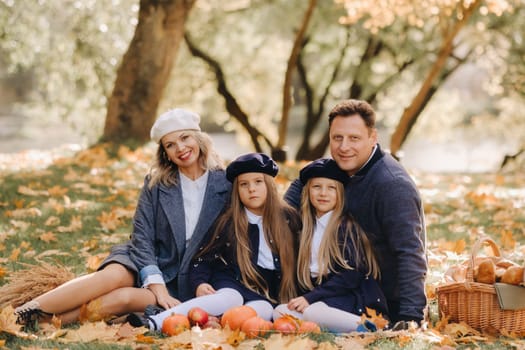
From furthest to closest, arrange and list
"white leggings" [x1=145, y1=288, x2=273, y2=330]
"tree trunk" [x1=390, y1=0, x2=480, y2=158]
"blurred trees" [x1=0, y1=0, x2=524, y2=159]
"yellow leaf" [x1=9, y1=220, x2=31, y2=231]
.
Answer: "blurred trees" [x1=0, y1=0, x2=524, y2=159], "tree trunk" [x1=390, y1=0, x2=480, y2=158], "yellow leaf" [x1=9, y1=220, x2=31, y2=231], "white leggings" [x1=145, y1=288, x2=273, y2=330]

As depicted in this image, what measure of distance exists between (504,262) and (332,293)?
101 cm

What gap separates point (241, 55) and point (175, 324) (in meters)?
14.1

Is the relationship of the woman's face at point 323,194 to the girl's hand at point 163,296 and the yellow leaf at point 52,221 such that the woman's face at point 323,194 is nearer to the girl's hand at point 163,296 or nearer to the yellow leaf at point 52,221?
the girl's hand at point 163,296

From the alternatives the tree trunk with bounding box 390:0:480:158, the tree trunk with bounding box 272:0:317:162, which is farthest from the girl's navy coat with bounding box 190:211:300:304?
the tree trunk with bounding box 272:0:317:162

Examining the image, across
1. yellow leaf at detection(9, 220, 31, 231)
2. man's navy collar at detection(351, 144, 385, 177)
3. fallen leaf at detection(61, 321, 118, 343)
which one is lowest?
fallen leaf at detection(61, 321, 118, 343)

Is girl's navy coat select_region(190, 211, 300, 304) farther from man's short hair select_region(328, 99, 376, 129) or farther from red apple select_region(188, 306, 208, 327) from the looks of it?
man's short hair select_region(328, 99, 376, 129)

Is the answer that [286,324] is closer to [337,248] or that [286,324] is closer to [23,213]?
[337,248]

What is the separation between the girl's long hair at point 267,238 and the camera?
3.52 meters

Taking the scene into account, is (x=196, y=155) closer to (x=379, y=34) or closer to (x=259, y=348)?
(x=259, y=348)

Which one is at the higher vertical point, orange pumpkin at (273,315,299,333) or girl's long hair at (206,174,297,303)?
girl's long hair at (206,174,297,303)

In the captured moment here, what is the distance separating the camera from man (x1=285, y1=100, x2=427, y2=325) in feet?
10.7

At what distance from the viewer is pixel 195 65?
15.6 metres

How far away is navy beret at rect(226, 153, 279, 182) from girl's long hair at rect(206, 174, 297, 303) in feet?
0.17

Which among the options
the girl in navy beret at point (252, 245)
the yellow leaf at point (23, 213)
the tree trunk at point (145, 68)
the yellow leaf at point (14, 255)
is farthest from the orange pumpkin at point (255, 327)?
the tree trunk at point (145, 68)
